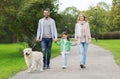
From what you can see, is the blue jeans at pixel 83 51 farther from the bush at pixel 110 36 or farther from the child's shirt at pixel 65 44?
the bush at pixel 110 36

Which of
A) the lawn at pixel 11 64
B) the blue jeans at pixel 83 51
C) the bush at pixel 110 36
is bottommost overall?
the bush at pixel 110 36

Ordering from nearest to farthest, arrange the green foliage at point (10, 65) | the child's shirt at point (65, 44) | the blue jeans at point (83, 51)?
the green foliage at point (10, 65) → the blue jeans at point (83, 51) → the child's shirt at point (65, 44)

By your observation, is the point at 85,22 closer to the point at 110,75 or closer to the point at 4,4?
the point at 110,75

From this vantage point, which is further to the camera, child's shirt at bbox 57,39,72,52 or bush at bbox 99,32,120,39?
bush at bbox 99,32,120,39

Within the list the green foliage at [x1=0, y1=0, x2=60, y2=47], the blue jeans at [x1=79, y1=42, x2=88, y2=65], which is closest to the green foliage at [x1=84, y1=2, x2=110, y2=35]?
the green foliage at [x1=0, y1=0, x2=60, y2=47]

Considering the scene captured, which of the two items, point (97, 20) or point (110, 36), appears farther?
point (97, 20)

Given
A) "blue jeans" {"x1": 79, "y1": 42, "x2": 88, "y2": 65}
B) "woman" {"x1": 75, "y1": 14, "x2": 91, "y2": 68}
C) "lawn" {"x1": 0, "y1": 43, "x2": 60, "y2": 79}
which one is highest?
"woman" {"x1": 75, "y1": 14, "x2": 91, "y2": 68}

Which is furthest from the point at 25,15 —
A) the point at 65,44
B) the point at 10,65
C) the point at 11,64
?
the point at 65,44

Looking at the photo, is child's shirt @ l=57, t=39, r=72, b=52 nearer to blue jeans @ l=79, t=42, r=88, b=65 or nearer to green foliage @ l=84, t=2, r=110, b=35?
blue jeans @ l=79, t=42, r=88, b=65

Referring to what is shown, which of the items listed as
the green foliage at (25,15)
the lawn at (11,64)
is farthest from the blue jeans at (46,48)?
the green foliage at (25,15)

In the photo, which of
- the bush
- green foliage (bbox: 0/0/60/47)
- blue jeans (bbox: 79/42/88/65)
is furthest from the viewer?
the bush

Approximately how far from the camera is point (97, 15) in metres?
125

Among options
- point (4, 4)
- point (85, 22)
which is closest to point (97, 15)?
point (4, 4)

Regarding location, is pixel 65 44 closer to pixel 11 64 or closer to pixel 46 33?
pixel 46 33
